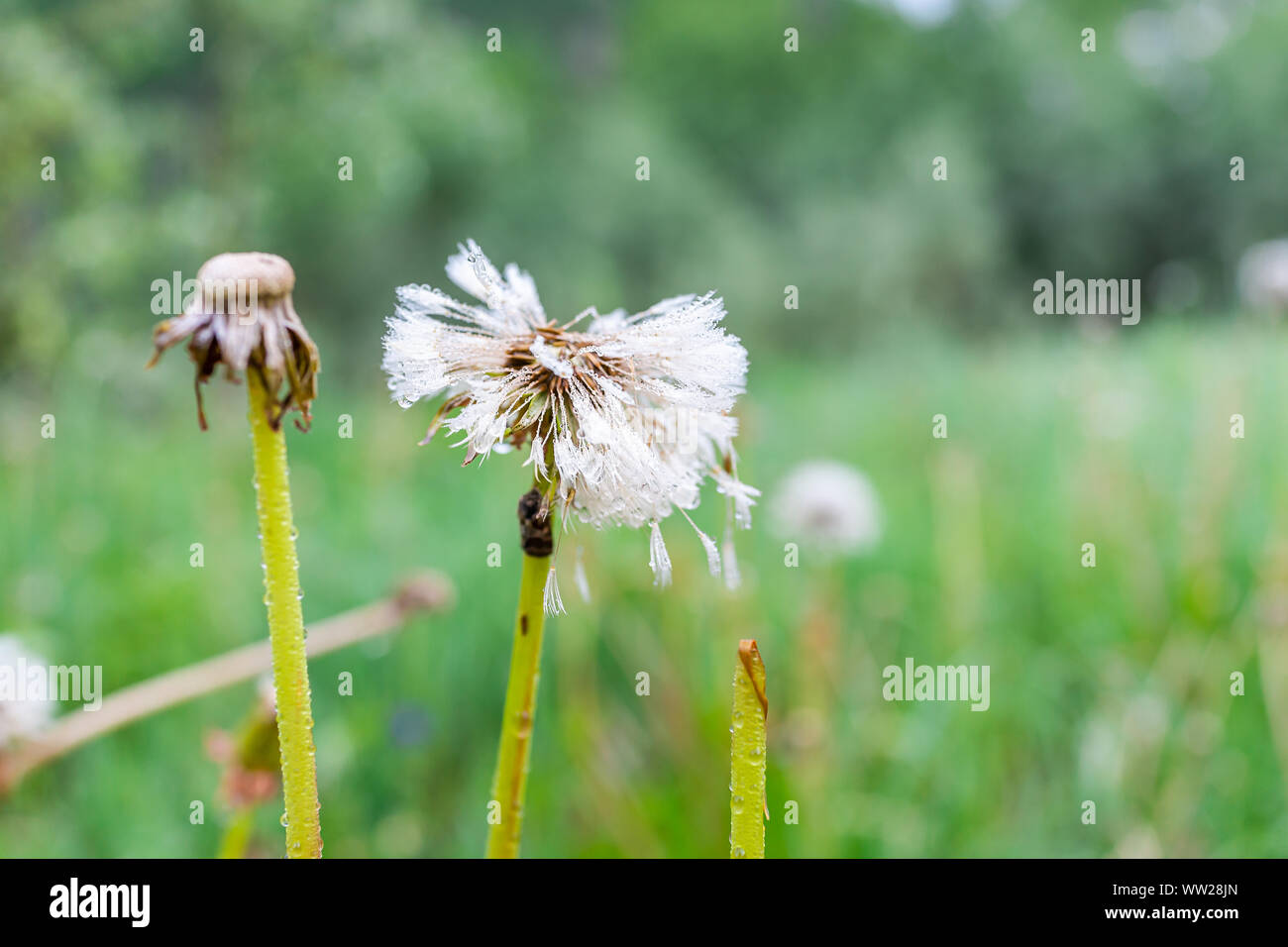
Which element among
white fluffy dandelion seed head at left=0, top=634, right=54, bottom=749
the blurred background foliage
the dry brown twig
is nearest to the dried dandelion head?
the dry brown twig

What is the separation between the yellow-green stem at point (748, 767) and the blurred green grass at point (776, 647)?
83 cm

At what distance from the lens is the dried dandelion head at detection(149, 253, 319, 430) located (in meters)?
0.36

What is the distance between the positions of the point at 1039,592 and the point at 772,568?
71 centimetres

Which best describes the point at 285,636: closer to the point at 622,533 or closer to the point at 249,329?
the point at 249,329

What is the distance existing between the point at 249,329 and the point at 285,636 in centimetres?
10

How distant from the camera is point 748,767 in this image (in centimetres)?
33

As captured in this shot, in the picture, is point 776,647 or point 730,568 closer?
point 730,568

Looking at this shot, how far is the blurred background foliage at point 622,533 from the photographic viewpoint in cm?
209

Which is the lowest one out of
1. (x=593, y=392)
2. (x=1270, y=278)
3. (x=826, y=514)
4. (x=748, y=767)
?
(x=748, y=767)

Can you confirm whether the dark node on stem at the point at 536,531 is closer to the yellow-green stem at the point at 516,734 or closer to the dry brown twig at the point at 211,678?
the yellow-green stem at the point at 516,734

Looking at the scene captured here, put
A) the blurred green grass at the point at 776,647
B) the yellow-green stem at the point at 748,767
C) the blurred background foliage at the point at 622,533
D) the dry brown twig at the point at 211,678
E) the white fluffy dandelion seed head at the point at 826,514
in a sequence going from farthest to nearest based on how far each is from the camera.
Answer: the white fluffy dandelion seed head at the point at 826,514 < the blurred background foliage at the point at 622,533 < the blurred green grass at the point at 776,647 < the dry brown twig at the point at 211,678 < the yellow-green stem at the point at 748,767

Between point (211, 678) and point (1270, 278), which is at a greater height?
point (1270, 278)

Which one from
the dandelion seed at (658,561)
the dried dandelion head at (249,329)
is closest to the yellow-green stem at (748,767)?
the dandelion seed at (658,561)

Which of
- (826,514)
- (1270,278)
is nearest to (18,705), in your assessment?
(826,514)
